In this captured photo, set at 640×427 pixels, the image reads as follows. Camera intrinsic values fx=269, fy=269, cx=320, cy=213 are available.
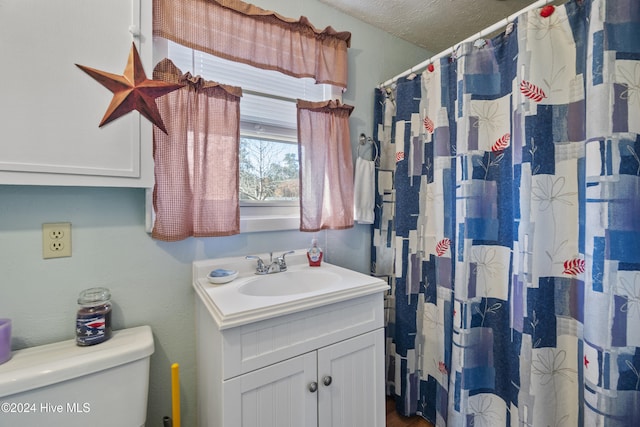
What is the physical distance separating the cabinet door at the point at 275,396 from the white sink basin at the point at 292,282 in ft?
1.18

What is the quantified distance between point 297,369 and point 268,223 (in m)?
0.67

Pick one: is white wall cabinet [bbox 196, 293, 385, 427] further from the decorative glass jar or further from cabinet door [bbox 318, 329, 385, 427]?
the decorative glass jar

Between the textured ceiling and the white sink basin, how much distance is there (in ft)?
4.88

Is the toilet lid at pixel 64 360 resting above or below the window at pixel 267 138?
below

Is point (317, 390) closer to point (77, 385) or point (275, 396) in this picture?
point (275, 396)

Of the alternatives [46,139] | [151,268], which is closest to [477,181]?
[151,268]

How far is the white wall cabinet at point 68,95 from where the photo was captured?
30.6 inches

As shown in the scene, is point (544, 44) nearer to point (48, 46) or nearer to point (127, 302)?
point (48, 46)

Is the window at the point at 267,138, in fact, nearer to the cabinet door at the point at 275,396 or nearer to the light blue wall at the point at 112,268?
the light blue wall at the point at 112,268

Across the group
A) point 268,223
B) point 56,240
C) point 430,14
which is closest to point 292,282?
point 268,223

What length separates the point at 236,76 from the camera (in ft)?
4.30

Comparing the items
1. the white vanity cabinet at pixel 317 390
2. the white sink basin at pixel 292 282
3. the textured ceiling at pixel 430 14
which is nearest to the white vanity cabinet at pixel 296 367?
the white vanity cabinet at pixel 317 390

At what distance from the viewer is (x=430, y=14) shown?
157 centimetres

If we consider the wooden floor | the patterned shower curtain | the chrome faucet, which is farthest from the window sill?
the wooden floor
